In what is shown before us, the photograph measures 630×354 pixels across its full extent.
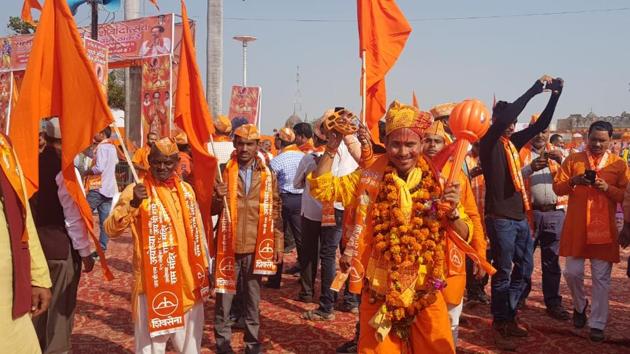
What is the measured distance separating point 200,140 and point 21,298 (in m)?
2.24

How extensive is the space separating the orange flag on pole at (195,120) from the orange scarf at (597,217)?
3.85m

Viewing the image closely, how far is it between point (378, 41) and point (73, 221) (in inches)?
119

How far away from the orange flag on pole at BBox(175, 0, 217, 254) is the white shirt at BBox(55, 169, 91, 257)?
93 centimetres

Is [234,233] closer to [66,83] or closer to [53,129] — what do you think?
[53,129]

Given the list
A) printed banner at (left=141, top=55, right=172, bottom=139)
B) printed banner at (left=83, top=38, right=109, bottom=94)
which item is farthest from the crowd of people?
printed banner at (left=141, top=55, right=172, bottom=139)

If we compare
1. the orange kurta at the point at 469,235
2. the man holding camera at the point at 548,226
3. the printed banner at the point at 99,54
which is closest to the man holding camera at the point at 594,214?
the man holding camera at the point at 548,226

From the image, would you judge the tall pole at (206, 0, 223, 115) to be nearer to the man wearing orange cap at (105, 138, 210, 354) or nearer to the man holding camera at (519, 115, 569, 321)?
the man holding camera at (519, 115, 569, 321)

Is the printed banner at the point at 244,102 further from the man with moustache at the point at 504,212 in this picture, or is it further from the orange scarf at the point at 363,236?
the orange scarf at the point at 363,236

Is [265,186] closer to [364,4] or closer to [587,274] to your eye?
[364,4]

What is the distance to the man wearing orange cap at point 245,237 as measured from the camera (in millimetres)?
4789

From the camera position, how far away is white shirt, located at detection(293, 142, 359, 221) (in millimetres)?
6191

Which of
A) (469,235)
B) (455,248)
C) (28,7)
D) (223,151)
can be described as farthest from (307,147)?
(469,235)

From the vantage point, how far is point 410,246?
10.9 feet

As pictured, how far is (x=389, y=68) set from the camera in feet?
16.1
